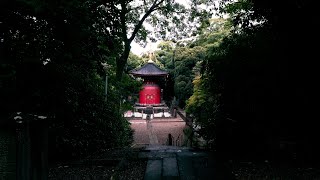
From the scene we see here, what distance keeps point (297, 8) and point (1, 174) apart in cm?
598

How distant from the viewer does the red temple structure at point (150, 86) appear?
1603 inches

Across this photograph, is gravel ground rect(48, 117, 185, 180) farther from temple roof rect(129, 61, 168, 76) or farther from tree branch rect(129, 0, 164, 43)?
temple roof rect(129, 61, 168, 76)

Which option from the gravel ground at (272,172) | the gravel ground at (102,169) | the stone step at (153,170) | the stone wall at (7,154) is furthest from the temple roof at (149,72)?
the stone wall at (7,154)

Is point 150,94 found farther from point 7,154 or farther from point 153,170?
point 7,154

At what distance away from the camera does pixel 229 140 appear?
8992 millimetres

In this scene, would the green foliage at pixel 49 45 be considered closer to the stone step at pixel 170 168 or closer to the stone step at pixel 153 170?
the stone step at pixel 153 170

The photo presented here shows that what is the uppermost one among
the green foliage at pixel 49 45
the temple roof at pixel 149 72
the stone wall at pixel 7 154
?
the temple roof at pixel 149 72

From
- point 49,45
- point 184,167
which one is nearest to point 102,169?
point 184,167

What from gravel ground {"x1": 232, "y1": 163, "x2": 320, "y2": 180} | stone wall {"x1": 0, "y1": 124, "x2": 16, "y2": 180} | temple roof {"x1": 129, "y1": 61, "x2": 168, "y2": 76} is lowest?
gravel ground {"x1": 232, "y1": 163, "x2": 320, "y2": 180}

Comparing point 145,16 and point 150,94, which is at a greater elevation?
point 145,16

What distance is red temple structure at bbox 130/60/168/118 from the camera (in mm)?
40719

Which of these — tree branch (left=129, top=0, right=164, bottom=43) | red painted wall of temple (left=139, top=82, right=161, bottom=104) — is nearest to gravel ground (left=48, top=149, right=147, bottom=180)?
tree branch (left=129, top=0, right=164, bottom=43)

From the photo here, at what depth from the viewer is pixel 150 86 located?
43312mm

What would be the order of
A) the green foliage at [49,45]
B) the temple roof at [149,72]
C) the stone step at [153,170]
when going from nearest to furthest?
the green foliage at [49,45] < the stone step at [153,170] < the temple roof at [149,72]
